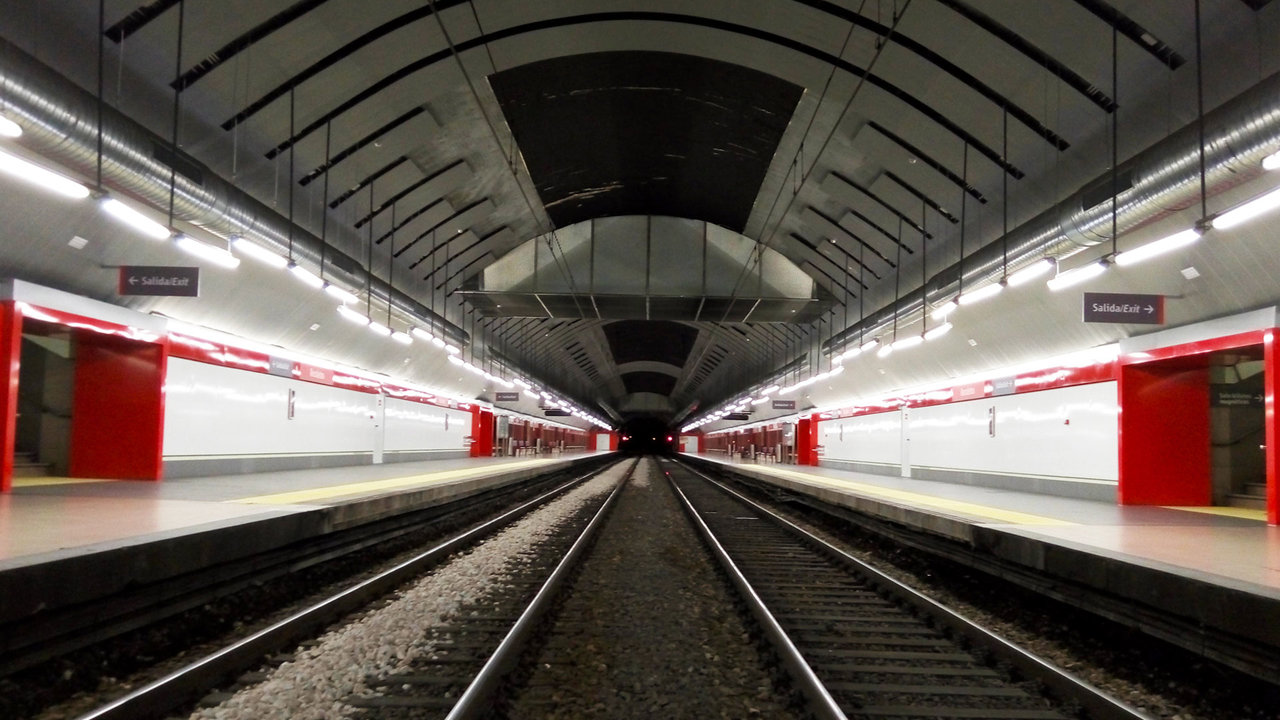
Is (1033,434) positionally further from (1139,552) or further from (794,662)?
(794,662)

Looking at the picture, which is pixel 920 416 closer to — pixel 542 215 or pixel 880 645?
pixel 542 215

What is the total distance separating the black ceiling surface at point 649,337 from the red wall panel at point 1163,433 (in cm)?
2319

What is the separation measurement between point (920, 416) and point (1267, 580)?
1805 cm

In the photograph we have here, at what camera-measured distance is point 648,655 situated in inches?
233

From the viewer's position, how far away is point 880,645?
6465 mm

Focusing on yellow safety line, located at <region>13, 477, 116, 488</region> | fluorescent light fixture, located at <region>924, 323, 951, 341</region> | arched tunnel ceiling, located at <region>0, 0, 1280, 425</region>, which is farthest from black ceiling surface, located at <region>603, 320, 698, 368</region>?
yellow safety line, located at <region>13, 477, 116, 488</region>

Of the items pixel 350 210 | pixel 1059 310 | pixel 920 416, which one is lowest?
pixel 920 416

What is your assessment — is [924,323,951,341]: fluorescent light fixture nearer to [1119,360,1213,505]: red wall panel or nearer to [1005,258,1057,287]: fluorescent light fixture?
[1119,360,1213,505]: red wall panel

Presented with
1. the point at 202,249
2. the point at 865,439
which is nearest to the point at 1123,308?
the point at 202,249

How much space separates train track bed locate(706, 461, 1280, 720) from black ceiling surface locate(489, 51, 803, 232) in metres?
8.01

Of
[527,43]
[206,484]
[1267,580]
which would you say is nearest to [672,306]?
[527,43]

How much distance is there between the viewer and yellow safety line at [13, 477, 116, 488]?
1277 centimetres

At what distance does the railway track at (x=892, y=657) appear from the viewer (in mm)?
4801

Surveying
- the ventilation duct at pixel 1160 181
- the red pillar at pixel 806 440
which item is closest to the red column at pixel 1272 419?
the ventilation duct at pixel 1160 181
